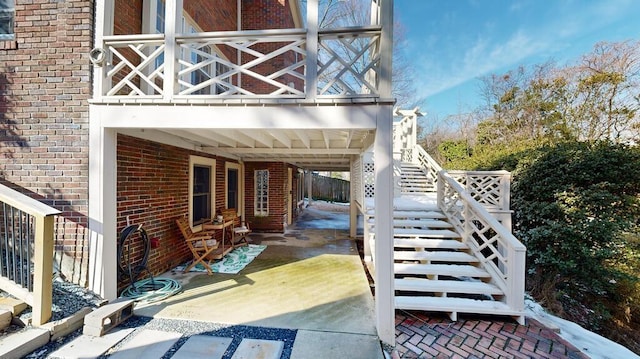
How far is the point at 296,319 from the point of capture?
3256 mm

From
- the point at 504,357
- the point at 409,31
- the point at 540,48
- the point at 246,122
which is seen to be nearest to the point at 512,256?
the point at 504,357

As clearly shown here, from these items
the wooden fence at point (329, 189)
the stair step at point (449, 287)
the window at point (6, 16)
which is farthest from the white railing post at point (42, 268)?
the wooden fence at point (329, 189)

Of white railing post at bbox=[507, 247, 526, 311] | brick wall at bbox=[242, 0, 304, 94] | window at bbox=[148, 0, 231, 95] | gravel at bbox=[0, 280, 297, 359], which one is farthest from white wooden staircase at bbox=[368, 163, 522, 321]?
brick wall at bbox=[242, 0, 304, 94]

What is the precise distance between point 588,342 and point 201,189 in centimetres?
691

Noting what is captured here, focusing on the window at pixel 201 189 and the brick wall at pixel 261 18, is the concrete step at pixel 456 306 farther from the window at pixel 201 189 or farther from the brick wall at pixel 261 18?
the brick wall at pixel 261 18

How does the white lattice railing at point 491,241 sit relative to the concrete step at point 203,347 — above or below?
above

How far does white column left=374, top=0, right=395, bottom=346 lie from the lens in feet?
9.55

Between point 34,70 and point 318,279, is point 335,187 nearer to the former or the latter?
point 318,279

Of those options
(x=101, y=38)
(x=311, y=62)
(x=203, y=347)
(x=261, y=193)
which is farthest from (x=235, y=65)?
(x=261, y=193)

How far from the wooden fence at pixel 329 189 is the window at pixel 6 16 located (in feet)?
54.4

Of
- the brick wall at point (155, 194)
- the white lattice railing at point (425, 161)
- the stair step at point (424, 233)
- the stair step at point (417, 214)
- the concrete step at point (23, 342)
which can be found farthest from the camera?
the white lattice railing at point (425, 161)

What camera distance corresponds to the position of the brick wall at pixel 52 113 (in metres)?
3.33

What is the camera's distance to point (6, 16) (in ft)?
11.7

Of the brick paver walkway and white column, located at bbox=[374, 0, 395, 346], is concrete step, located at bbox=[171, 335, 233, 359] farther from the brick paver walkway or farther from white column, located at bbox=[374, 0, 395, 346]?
the brick paver walkway
